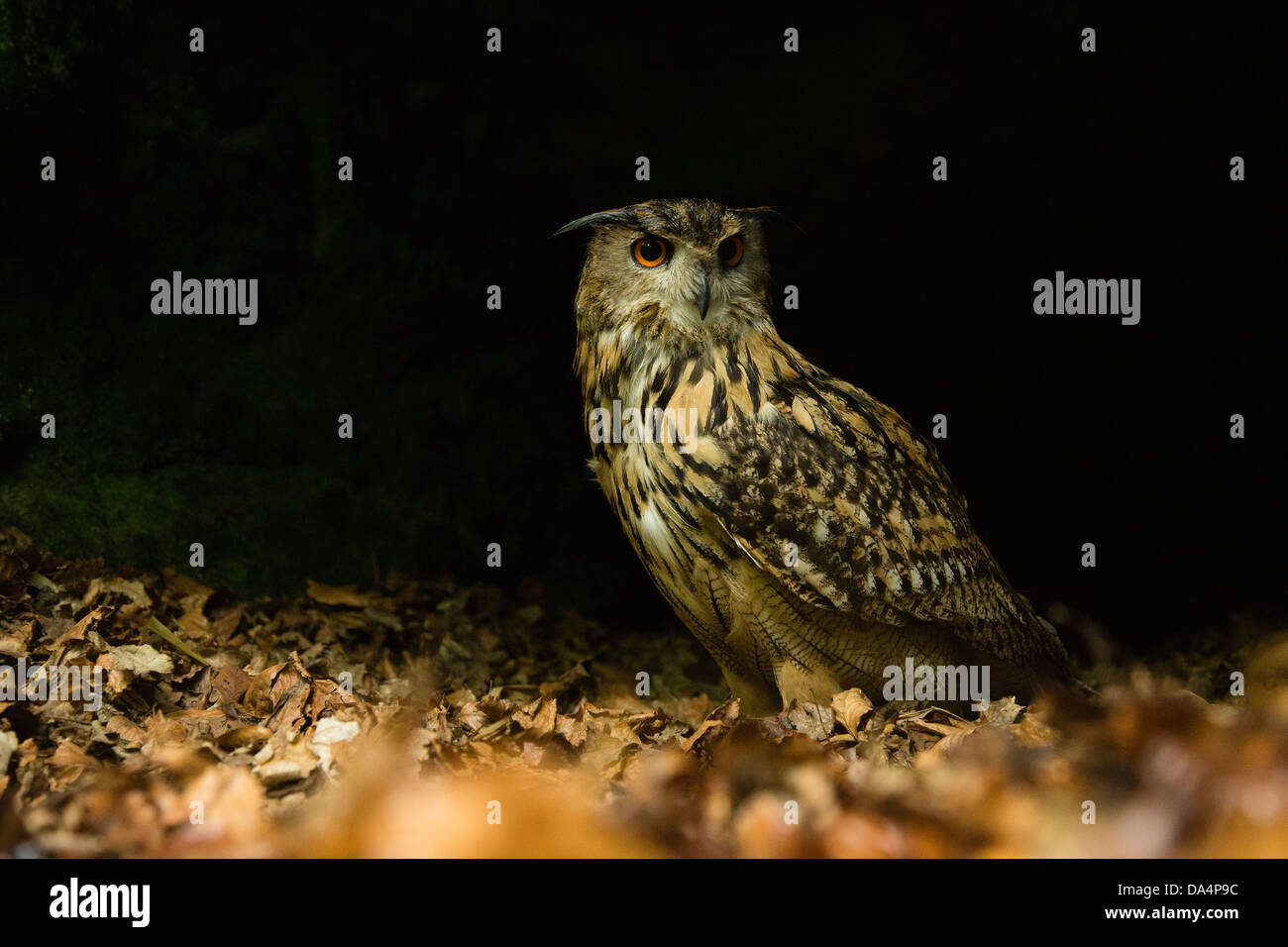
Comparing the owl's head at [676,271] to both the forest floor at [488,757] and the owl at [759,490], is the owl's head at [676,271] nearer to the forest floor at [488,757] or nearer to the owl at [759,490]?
the owl at [759,490]

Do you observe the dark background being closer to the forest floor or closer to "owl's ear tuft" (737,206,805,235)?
the forest floor

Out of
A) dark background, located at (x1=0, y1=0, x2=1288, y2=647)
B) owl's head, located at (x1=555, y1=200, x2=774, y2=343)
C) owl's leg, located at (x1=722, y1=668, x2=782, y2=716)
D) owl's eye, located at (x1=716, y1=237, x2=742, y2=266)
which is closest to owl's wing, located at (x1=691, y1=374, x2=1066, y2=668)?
owl's head, located at (x1=555, y1=200, x2=774, y2=343)

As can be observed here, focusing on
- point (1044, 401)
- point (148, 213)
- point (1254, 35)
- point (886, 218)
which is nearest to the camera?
point (148, 213)

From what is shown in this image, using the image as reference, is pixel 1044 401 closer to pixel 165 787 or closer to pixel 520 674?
pixel 520 674

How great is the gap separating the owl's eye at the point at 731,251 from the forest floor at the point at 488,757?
5.18 feet

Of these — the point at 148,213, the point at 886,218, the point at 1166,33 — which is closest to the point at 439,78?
the point at 148,213

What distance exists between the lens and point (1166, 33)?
432 centimetres

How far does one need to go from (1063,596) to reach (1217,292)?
1.89m

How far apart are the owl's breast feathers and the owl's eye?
0.92 feet

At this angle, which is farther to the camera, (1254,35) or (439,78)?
(439,78)

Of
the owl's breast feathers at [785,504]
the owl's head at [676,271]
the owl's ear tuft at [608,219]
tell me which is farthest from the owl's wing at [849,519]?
the owl's ear tuft at [608,219]

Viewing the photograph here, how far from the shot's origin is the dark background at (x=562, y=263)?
3869mm

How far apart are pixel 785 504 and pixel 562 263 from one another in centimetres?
266

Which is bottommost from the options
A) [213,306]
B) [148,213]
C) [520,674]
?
[520,674]
